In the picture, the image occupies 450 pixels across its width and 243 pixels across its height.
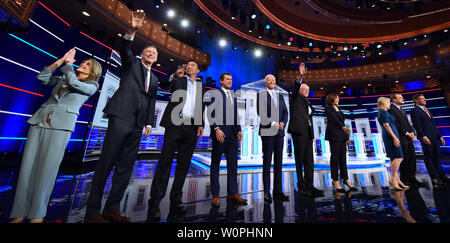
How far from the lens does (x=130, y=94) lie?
1.45 metres

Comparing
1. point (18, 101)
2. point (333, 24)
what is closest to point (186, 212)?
point (18, 101)

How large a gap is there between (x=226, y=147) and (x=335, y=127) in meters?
1.87

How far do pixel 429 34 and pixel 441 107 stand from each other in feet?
17.1

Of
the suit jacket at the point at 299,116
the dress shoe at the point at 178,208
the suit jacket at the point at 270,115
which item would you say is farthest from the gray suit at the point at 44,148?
the suit jacket at the point at 299,116

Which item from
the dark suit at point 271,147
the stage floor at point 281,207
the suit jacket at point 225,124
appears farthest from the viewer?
the dark suit at point 271,147

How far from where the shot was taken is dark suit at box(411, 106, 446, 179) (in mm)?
2684

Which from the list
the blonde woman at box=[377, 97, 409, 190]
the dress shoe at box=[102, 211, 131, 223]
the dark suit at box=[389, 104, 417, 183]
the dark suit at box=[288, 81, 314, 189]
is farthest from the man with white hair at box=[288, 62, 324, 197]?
the dress shoe at box=[102, 211, 131, 223]

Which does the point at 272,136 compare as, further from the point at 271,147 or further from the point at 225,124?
the point at 225,124

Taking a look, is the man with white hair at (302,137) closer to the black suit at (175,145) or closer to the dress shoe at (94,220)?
the black suit at (175,145)

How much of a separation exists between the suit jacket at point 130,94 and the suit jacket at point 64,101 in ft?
0.73

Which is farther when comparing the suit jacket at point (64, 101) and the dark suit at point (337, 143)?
the dark suit at point (337, 143)

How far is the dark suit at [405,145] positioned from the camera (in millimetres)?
2695

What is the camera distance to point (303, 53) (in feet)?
35.7

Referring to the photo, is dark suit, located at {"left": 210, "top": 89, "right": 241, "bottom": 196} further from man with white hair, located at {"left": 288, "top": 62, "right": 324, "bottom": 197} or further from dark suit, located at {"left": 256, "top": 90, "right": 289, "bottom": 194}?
man with white hair, located at {"left": 288, "top": 62, "right": 324, "bottom": 197}
